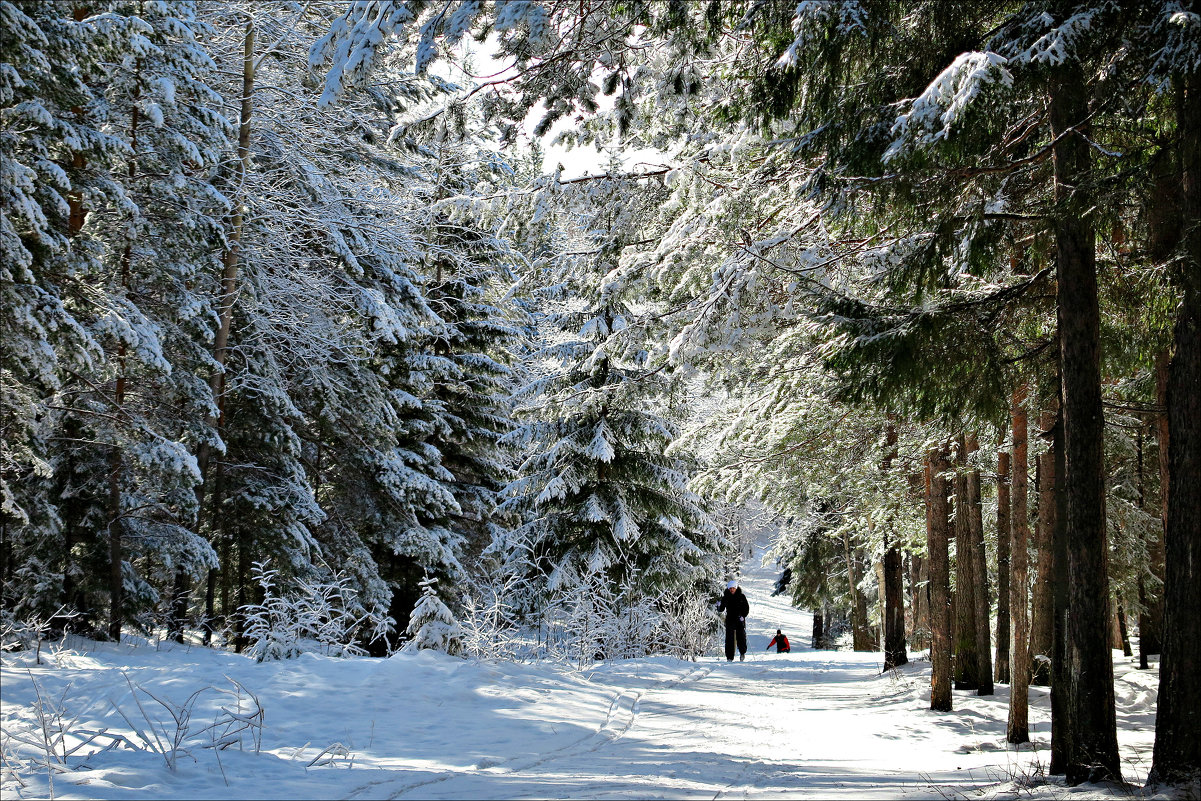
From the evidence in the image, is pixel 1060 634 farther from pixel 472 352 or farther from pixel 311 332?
pixel 472 352

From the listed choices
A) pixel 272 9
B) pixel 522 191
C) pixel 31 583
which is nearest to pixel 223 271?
pixel 272 9

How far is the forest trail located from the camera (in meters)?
4.83

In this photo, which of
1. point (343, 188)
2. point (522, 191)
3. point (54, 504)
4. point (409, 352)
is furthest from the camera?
point (409, 352)

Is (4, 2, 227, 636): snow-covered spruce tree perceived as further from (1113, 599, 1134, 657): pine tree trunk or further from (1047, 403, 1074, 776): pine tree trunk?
(1113, 599, 1134, 657): pine tree trunk

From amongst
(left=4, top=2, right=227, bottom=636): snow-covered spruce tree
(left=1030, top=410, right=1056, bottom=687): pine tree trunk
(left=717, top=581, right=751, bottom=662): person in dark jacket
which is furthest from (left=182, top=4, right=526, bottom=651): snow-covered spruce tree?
(left=1030, top=410, right=1056, bottom=687): pine tree trunk

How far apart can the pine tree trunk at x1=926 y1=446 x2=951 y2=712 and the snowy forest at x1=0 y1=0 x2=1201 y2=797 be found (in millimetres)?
59


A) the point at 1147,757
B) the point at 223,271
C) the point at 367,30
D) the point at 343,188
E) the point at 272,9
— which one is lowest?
the point at 1147,757

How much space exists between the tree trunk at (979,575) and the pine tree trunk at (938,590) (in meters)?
0.39

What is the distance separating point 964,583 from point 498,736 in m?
6.85

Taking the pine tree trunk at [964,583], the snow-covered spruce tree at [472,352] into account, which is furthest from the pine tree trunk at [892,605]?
the snow-covered spruce tree at [472,352]

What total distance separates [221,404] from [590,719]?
10728 mm

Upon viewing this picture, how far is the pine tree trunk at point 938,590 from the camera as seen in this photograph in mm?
10008

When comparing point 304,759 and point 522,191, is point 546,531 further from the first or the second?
point 304,759

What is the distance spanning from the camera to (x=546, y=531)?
17.6m
